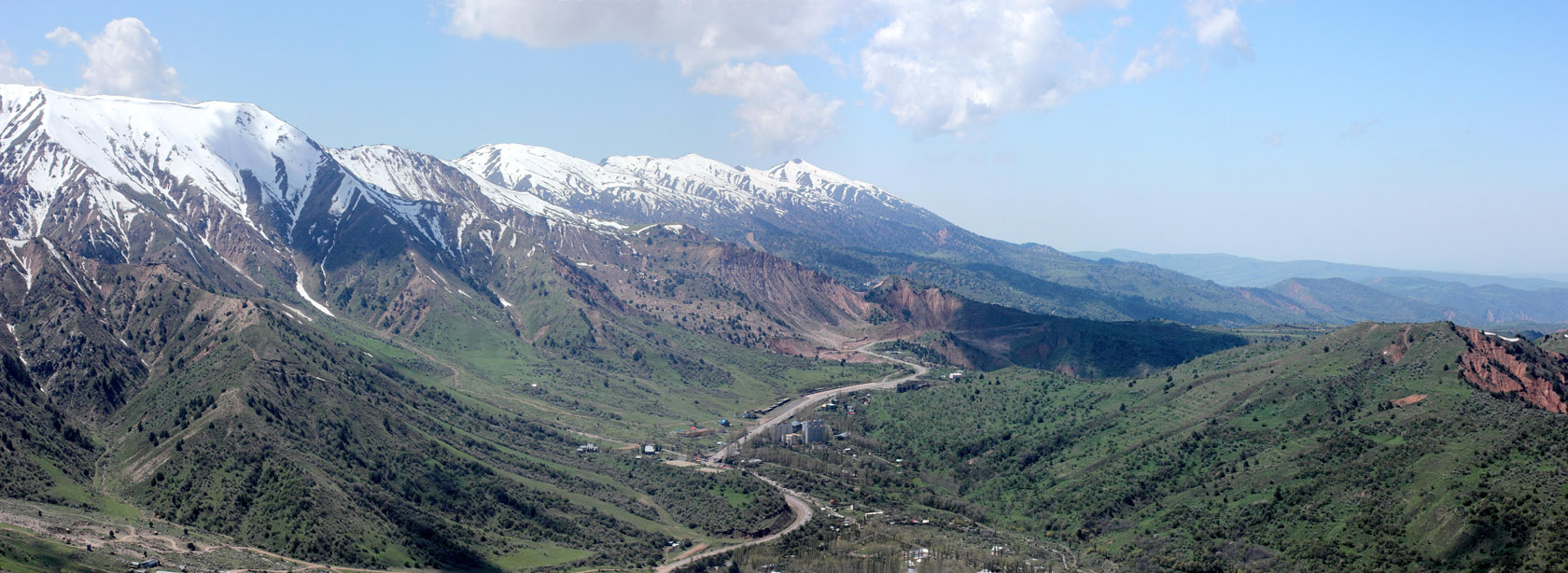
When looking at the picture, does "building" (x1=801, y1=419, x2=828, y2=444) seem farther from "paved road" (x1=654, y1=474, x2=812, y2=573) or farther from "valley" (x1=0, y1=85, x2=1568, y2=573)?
"paved road" (x1=654, y1=474, x2=812, y2=573)

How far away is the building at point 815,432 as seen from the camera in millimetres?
190375

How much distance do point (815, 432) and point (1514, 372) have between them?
106899 mm

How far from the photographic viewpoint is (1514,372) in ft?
459

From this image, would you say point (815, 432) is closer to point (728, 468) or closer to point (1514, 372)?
point (728, 468)

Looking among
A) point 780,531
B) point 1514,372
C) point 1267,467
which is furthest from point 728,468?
point 1514,372

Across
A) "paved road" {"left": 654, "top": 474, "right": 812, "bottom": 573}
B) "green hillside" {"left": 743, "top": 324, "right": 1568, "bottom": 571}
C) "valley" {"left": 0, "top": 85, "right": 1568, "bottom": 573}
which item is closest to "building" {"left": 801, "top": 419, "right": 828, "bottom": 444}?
"valley" {"left": 0, "top": 85, "right": 1568, "bottom": 573}

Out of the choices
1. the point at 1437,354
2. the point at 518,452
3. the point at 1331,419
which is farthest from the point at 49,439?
the point at 1437,354

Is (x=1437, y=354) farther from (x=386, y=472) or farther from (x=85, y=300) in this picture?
(x=85, y=300)

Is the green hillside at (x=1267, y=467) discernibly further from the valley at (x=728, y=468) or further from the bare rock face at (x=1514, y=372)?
the bare rock face at (x=1514, y=372)

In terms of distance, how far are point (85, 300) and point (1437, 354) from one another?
20941cm

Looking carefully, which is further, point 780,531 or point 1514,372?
point 780,531

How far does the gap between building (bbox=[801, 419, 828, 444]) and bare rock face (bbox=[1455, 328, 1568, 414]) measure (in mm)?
99813

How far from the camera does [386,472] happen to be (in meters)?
140

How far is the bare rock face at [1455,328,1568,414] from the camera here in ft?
450
